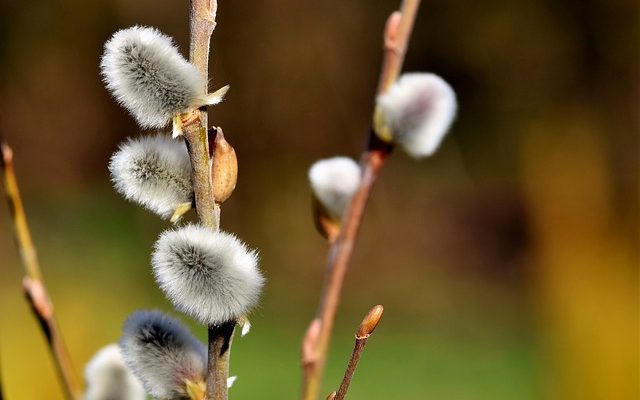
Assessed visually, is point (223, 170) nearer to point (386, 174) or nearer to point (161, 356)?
point (161, 356)

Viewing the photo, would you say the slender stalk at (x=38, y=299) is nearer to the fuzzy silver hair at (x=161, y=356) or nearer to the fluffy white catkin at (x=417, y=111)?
the fuzzy silver hair at (x=161, y=356)

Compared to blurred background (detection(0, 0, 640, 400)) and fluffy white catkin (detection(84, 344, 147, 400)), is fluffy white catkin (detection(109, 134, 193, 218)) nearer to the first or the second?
fluffy white catkin (detection(84, 344, 147, 400))

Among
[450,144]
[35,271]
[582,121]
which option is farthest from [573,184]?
[35,271]

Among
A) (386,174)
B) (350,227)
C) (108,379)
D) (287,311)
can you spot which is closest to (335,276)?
(350,227)

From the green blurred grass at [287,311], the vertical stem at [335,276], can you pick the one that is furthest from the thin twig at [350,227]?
the green blurred grass at [287,311]

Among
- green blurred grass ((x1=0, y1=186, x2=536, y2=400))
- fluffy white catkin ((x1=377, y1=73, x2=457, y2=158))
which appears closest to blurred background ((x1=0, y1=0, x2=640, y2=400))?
green blurred grass ((x1=0, y1=186, x2=536, y2=400))

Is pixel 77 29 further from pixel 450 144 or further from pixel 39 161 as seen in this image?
pixel 450 144

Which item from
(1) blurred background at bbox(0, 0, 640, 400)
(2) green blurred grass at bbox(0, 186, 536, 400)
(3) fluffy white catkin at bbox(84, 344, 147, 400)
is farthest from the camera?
(1) blurred background at bbox(0, 0, 640, 400)
